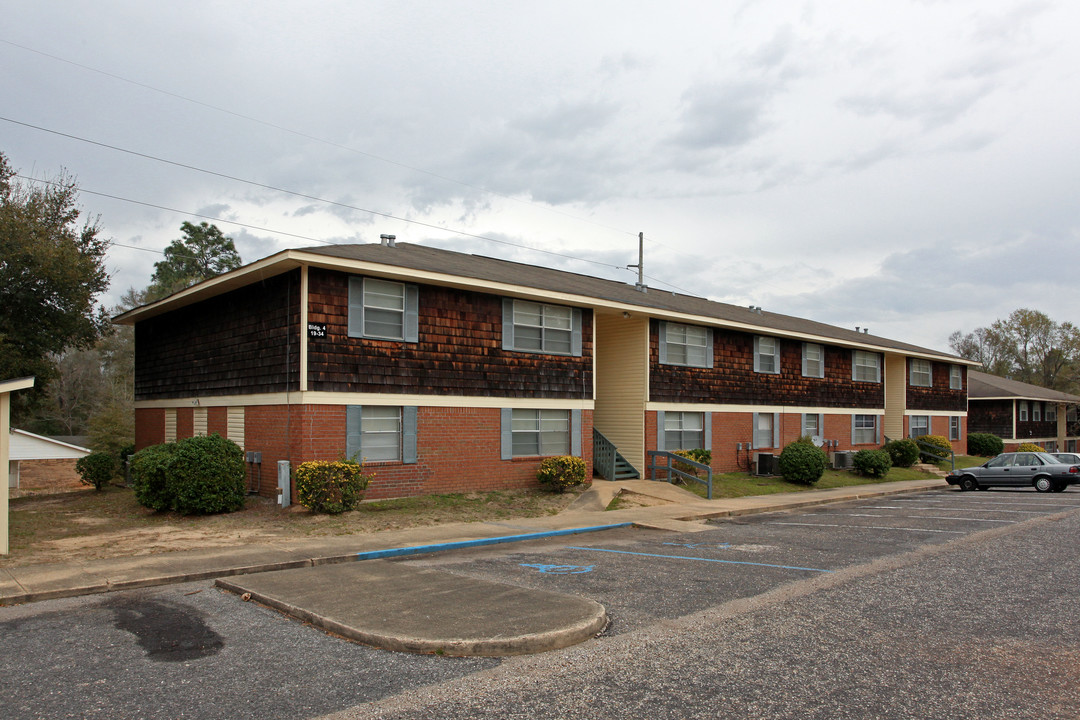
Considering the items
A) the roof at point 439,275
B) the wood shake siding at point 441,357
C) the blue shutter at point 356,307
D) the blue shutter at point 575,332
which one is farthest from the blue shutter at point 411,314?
the blue shutter at point 575,332

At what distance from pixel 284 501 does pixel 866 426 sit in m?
28.1

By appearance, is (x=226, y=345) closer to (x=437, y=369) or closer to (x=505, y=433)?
(x=437, y=369)

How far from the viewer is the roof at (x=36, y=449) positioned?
1454 inches

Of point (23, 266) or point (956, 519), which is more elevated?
point (23, 266)

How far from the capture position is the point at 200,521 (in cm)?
1516

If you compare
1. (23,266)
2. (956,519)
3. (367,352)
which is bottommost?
(956,519)

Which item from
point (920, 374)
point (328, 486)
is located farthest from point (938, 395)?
point (328, 486)

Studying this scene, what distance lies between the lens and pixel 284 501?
53.4 ft

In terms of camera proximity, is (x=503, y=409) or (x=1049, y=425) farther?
(x=1049, y=425)

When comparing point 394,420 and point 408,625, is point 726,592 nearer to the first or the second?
point 408,625

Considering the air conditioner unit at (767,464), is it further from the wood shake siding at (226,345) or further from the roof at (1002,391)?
the roof at (1002,391)

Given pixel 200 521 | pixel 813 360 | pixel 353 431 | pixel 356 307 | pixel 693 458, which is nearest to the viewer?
pixel 200 521

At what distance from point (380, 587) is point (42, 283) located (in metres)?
22.9

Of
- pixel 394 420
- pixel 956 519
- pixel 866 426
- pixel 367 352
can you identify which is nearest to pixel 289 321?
pixel 367 352
